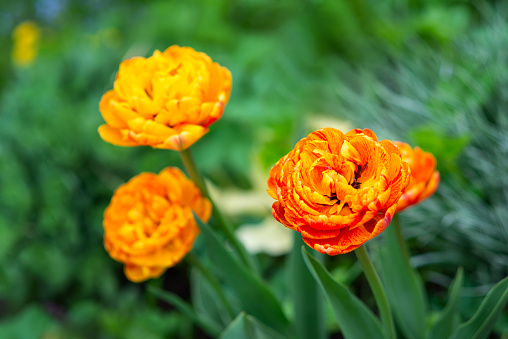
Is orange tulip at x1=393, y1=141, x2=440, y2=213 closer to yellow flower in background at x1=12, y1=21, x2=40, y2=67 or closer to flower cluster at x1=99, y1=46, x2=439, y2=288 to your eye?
flower cluster at x1=99, y1=46, x2=439, y2=288

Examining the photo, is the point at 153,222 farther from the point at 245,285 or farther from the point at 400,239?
the point at 400,239

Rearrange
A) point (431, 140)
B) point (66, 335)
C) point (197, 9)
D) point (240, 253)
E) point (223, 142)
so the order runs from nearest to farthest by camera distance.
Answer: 1. point (240, 253)
2. point (431, 140)
3. point (66, 335)
4. point (223, 142)
5. point (197, 9)

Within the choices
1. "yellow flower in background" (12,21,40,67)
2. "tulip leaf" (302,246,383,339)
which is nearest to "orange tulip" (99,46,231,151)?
"tulip leaf" (302,246,383,339)

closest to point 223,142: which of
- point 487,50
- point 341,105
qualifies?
point 341,105

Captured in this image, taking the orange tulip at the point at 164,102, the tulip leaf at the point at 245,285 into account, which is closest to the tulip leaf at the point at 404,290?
the tulip leaf at the point at 245,285

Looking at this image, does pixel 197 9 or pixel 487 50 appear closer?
pixel 487 50

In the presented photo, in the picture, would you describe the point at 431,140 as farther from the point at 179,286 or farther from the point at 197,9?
the point at 197,9

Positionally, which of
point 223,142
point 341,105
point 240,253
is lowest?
point 223,142
